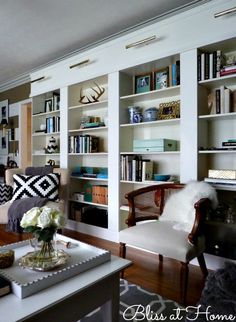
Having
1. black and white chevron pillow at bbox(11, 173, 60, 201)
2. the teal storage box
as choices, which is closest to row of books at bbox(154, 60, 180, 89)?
the teal storage box

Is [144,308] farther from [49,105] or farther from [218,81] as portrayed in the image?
[49,105]

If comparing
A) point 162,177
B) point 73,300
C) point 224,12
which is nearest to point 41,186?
point 162,177

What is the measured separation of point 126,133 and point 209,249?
1499mm

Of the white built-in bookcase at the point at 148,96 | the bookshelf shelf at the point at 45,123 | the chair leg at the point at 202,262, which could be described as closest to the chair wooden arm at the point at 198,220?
the chair leg at the point at 202,262

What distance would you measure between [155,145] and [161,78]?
73 centimetres

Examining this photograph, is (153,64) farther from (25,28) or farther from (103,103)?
(25,28)

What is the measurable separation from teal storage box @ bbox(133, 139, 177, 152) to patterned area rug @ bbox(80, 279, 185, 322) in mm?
1314

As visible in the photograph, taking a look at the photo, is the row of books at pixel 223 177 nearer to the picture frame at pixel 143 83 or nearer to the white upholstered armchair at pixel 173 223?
the white upholstered armchair at pixel 173 223

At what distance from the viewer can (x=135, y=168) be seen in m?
2.71

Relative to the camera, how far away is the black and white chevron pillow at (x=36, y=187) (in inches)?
109

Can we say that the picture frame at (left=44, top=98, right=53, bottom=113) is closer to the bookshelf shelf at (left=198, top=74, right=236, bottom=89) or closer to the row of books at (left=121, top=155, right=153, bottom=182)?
the row of books at (left=121, top=155, right=153, bottom=182)

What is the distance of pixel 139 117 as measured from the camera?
2764mm

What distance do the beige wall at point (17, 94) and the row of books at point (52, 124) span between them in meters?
0.90

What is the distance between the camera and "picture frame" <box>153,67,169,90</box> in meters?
2.60
